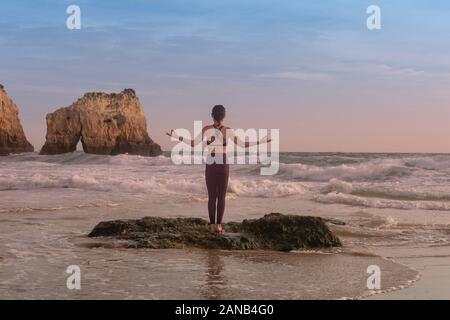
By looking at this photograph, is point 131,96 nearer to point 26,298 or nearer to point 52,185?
point 52,185

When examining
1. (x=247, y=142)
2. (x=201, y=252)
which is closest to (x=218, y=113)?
(x=247, y=142)

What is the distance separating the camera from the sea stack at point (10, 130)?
61.2 metres

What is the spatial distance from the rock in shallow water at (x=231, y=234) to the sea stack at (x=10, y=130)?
185 feet

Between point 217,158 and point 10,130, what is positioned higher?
point 10,130

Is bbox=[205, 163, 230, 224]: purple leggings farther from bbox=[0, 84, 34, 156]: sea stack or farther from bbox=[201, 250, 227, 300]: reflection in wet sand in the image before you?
bbox=[0, 84, 34, 156]: sea stack

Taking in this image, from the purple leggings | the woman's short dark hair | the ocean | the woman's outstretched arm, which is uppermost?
the woman's short dark hair

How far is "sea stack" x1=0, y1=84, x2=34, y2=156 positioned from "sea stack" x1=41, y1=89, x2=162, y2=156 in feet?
13.9

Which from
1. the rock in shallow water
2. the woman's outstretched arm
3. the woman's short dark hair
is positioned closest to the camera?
the woman's outstretched arm

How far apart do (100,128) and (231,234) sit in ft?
189

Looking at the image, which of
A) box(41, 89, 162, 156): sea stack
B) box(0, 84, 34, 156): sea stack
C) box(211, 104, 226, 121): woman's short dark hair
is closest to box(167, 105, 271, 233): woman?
box(211, 104, 226, 121): woman's short dark hair

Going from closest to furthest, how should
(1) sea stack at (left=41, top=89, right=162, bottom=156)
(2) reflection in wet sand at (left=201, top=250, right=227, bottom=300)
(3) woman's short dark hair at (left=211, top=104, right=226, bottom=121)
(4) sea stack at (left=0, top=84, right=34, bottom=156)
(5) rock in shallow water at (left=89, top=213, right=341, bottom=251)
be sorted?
(2) reflection in wet sand at (left=201, top=250, right=227, bottom=300) → (3) woman's short dark hair at (left=211, top=104, right=226, bottom=121) → (5) rock in shallow water at (left=89, top=213, right=341, bottom=251) → (4) sea stack at (left=0, top=84, right=34, bottom=156) → (1) sea stack at (left=41, top=89, right=162, bottom=156)

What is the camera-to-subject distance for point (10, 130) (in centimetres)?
6284

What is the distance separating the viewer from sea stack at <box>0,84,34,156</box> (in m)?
61.2

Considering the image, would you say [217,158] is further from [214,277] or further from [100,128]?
[100,128]
